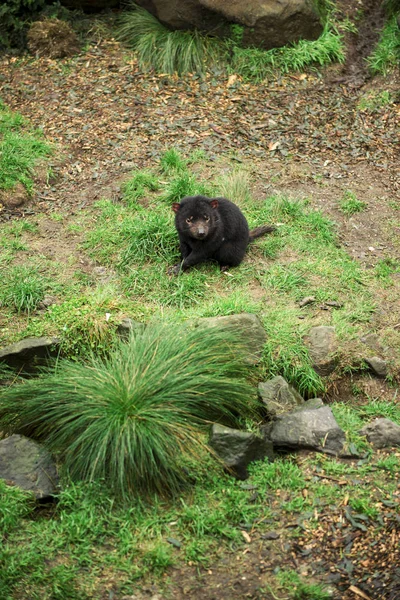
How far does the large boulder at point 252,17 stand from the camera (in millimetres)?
Result: 8289

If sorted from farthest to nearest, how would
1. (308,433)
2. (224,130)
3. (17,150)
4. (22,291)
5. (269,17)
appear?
(269,17)
(224,130)
(17,150)
(22,291)
(308,433)

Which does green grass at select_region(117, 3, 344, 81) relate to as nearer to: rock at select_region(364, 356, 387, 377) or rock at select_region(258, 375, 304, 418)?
rock at select_region(364, 356, 387, 377)

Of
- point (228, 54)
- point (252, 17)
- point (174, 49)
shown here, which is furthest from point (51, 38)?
point (252, 17)

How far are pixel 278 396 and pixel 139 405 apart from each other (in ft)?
3.44

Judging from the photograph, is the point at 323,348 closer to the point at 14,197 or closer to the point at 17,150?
the point at 14,197

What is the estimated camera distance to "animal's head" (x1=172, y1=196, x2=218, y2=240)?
593cm

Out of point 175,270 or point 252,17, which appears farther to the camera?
point 252,17

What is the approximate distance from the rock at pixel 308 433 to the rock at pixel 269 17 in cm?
512

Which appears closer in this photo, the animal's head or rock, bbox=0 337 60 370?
rock, bbox=0 337 60 370

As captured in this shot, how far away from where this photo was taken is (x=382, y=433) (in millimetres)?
4793

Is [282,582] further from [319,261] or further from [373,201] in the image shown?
[373,201]

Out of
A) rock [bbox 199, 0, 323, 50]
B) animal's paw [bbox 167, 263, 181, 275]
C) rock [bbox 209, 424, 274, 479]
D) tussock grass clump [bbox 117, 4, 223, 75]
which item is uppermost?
rock [bbox 199, 0, 323, 50]

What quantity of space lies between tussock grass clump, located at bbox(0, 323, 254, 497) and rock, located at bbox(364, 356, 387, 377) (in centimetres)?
99

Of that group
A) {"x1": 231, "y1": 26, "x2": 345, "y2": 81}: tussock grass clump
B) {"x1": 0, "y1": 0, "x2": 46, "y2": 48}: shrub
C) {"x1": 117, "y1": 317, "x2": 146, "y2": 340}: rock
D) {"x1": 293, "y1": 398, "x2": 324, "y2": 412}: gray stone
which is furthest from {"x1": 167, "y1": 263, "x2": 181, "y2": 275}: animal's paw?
{"x1": 0, "y1": 0, "x2": 46, "y2": 48}: shrub
